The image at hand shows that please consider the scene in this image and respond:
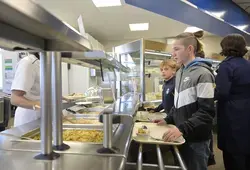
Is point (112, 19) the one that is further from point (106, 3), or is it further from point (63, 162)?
point (63, 162)

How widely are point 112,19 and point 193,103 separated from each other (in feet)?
15.2

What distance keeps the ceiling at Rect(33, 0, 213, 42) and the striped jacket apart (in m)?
2.98

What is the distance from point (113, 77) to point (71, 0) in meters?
1.87

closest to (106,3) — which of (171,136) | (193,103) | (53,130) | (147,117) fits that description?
(147,117)

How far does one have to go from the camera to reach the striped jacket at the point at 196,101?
58.1 inches

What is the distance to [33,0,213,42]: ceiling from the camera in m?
4.70

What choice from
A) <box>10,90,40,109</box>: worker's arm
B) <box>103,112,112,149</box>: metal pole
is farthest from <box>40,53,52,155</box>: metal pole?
<box>10,90,40,109</box>: worker's arm

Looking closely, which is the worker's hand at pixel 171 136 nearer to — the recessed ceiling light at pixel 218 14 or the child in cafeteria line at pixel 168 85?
the child in cafeteria line at pixel 168 85

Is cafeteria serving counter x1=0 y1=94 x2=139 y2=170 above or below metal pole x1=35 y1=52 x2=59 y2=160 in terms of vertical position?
below

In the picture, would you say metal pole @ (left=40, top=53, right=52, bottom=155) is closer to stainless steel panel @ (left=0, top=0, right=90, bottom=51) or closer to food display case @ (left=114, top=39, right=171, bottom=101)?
stainless steel panel @ (left=0, top=0, right=90, bottom=51)

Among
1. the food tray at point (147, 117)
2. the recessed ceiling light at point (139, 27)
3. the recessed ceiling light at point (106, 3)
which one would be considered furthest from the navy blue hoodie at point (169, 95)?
the recessed ceiling light at point (139, 27)

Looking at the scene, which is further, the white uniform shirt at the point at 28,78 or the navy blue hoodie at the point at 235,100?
the navy blue hoodie at the point at 235,100

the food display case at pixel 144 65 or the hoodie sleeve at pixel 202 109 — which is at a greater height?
the food display case at pixel 144 65

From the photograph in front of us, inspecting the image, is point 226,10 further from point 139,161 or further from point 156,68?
point 139,161
